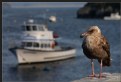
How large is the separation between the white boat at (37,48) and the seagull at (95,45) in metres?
29.8

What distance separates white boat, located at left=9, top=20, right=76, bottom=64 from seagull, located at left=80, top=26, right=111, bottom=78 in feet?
97.8

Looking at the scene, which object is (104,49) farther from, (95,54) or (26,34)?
(26,34)

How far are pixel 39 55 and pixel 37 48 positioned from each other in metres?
0.92

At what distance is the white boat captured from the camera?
3888cm

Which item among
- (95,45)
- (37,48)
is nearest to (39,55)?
(37,48)

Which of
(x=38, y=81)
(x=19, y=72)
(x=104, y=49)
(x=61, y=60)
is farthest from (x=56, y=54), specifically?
(x=104, y=49)

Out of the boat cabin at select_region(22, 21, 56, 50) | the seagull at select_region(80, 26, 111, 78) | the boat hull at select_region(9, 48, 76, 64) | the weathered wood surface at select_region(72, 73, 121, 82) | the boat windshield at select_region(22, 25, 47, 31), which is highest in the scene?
the seagull at select_region(80, 26, 111, 78)

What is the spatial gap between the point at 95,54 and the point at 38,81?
2563cm

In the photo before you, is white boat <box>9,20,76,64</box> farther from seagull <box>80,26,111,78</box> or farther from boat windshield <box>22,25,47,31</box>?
seagull <box>80,26,111,78</box>

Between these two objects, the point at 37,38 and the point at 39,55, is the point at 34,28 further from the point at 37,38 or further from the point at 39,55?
the point at 39,55

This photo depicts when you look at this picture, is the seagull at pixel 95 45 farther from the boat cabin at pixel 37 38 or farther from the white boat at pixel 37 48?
the boat cabin at pixel 37 38

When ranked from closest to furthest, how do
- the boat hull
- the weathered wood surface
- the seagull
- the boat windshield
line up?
the weathered wood surface, the seagull, the boat hull, the boat windshield

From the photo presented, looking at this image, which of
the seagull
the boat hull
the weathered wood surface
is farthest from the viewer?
the boat hull

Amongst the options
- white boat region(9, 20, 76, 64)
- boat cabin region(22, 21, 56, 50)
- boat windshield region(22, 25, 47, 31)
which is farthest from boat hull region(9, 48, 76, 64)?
boat windshield region(22, 25, 47, 31)
